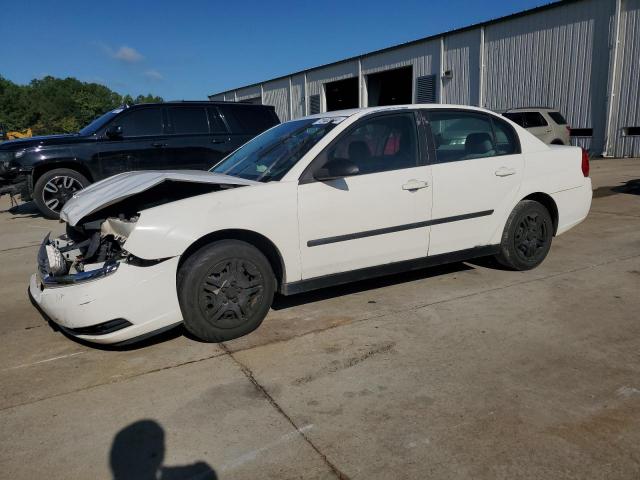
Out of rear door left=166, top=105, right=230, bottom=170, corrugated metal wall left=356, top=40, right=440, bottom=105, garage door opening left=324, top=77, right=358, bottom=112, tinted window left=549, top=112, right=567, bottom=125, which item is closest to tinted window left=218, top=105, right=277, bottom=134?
rear door left=166, top=105, right=230, bottom=170

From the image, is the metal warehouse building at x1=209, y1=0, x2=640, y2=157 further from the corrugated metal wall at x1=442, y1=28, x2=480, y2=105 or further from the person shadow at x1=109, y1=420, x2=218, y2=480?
the person shadow at x1=109, y1=420, x2=218, y2=480

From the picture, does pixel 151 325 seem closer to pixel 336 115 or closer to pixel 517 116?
pixel 336 115

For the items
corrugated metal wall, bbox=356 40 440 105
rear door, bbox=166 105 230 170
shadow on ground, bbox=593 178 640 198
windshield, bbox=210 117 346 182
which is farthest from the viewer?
corrugated metal wall, bbox=356 40 440 105

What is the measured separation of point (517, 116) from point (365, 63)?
44.0 feet

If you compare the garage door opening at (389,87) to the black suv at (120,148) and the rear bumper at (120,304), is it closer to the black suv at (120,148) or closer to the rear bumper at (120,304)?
the black suv at (120,148)

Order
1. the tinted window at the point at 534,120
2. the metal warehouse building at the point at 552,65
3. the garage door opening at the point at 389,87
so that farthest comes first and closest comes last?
the garage door opening at the point at 389,87
the metal warehouse building at the point at 552,65
the tinted window at the point at 534,120

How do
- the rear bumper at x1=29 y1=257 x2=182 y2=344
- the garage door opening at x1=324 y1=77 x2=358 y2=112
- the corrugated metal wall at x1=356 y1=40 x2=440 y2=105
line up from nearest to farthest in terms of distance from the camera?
the rear bumper at x1=29 y1=257 x2=182 y2=344 → the corrugated metal wall at x1=356 y1=40 x2=440 y2=105 → the garage door opening at x1=324 y1=77 x2=358 y2=112

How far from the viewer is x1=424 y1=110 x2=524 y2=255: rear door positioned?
4.35 m

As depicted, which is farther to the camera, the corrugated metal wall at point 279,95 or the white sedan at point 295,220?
the corrugated metal wall at point 279,95

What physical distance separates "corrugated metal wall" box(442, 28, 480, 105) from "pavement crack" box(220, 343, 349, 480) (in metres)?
20.2

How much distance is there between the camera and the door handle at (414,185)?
4109 millimetres

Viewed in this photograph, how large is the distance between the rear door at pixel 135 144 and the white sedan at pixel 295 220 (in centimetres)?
432

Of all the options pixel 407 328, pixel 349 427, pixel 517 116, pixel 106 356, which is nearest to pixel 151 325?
pixel 106 356

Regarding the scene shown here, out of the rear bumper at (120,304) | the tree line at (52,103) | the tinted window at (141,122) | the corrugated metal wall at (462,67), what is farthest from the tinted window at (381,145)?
the tree line at (52,103)
